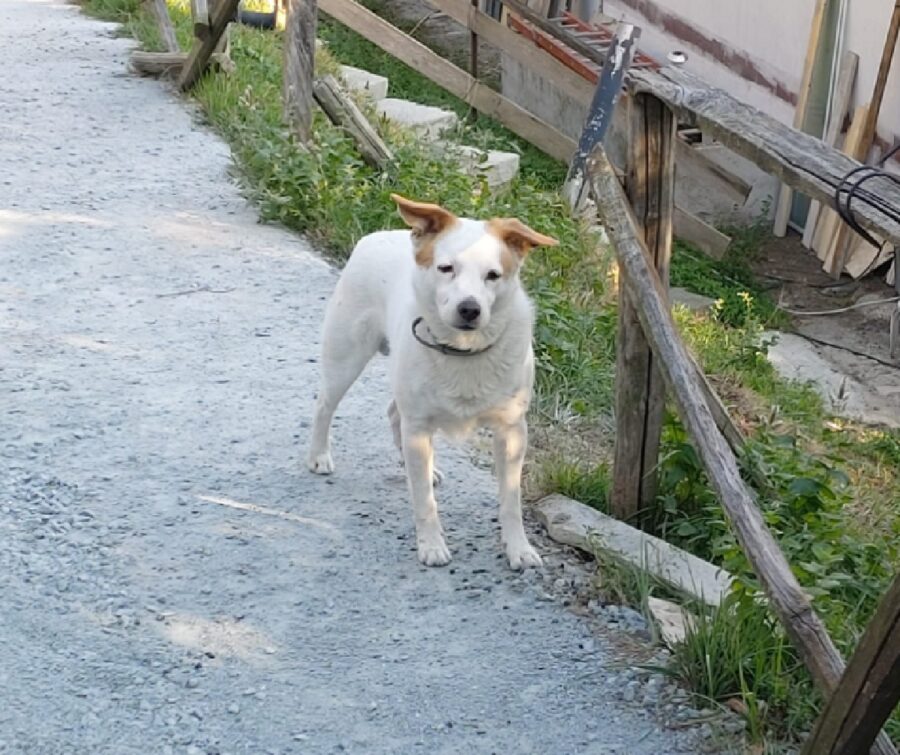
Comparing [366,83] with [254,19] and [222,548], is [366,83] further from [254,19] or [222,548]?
[222,548]

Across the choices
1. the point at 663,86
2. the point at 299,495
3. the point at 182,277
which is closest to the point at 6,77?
the point at 182,277

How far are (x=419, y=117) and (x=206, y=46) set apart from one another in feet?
5.93

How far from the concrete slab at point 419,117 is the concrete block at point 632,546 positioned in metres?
5.59

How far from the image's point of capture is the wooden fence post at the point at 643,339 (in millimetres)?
4352

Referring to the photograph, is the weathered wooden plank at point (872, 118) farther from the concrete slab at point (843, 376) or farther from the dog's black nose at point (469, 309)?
the dog's black nose at point (469, 309)

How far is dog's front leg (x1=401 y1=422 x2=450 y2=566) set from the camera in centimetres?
451

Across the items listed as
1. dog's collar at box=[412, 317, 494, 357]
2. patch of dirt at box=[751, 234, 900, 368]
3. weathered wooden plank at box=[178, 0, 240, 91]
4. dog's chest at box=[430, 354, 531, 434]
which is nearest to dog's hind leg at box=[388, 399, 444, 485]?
dog's chest at box=[430, 354, 531, 434]

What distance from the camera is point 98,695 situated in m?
3.86

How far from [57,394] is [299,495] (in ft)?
4.36

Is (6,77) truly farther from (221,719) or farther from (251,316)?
(221,719)

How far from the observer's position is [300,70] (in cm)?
830

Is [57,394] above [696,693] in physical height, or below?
below

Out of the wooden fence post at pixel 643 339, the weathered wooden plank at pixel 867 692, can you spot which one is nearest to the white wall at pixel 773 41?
the wooden fence post at pixel 643 339

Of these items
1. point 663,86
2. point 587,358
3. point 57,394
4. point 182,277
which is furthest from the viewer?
point 182,277
